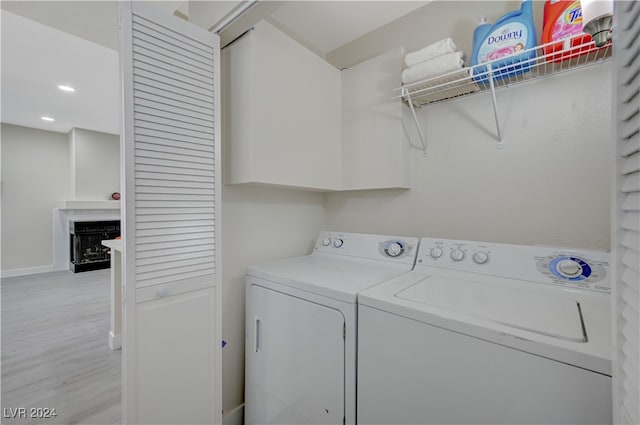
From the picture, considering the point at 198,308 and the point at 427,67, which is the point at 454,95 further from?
the point at 198,308

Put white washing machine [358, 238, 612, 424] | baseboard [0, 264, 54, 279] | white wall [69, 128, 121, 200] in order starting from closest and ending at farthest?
white washing machine [358, 238, 612, 424]
baseboard [0, 264, 54, 279]
white wall [69, 128, 121, 200]

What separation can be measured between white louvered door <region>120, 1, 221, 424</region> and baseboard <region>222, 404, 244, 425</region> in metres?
0.30

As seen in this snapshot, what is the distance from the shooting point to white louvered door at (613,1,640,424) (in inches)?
19.6

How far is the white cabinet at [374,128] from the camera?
5.72 feet

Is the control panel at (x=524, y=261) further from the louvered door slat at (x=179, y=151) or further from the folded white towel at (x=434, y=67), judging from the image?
the louvered door slat at (x=179, y=151)

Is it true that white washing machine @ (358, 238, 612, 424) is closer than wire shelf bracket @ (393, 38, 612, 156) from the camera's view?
Yes

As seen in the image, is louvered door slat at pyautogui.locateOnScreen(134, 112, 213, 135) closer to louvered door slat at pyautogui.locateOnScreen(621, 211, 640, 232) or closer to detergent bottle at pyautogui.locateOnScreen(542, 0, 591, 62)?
louvered door slat at pyautogui.locateOnScreen(621, 211, 640, 232)

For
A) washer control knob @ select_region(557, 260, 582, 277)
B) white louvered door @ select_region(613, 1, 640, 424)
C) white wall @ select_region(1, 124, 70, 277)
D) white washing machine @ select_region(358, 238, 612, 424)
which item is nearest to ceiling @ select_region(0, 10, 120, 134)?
white wall @ select_region(1, 124, 70, 277)

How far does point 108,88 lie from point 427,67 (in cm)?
411

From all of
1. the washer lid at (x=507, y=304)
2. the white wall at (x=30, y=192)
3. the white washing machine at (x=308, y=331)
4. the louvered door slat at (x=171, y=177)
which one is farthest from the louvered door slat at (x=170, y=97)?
the white wall at (x=30, y=192)

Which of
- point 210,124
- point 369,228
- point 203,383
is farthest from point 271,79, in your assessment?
point 203,383

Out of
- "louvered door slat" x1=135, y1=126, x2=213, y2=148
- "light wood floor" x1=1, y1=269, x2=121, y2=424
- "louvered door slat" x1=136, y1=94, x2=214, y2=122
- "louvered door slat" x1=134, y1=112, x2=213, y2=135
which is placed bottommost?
"light wood floor" x1=1, y1=269, x2=121, y2=424

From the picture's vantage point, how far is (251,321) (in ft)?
5.21

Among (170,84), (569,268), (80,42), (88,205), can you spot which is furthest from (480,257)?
(88,205)
